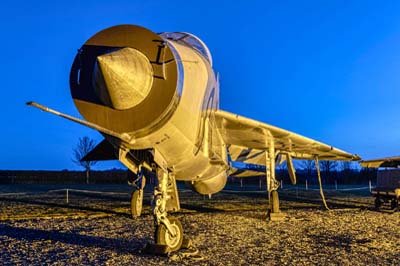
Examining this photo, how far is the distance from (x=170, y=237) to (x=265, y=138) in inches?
222

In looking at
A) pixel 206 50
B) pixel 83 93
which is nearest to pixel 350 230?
pixel 206 50

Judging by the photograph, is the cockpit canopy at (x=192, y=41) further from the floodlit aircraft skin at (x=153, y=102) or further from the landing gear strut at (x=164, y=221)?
the landing gear strut at (x=164, y=221)

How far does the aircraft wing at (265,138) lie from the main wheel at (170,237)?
8.86 ft

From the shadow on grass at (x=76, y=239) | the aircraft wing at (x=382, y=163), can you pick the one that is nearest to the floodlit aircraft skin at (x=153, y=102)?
the shadow on grass at (x=76, y=239)

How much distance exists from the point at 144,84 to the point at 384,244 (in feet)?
19.7

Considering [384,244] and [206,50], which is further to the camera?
[206,50]

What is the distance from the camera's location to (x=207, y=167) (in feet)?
28.0

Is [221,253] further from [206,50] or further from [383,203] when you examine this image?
[383,203]

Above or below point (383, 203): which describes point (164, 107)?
above

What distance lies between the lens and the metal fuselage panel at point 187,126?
19.1 feet

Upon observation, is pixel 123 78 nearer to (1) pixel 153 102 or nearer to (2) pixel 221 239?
(1) pixel 153 102

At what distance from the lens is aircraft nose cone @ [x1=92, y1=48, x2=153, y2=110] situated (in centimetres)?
480

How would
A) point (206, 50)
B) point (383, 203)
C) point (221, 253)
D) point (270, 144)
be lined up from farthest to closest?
point (383, 203) → point (270, 144) → point (206, 50) → point (221, 253)

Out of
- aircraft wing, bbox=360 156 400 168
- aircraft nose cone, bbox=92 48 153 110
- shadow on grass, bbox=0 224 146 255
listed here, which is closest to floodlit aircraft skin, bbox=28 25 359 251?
aircraft nose cone, bbox=92 48 153 110
